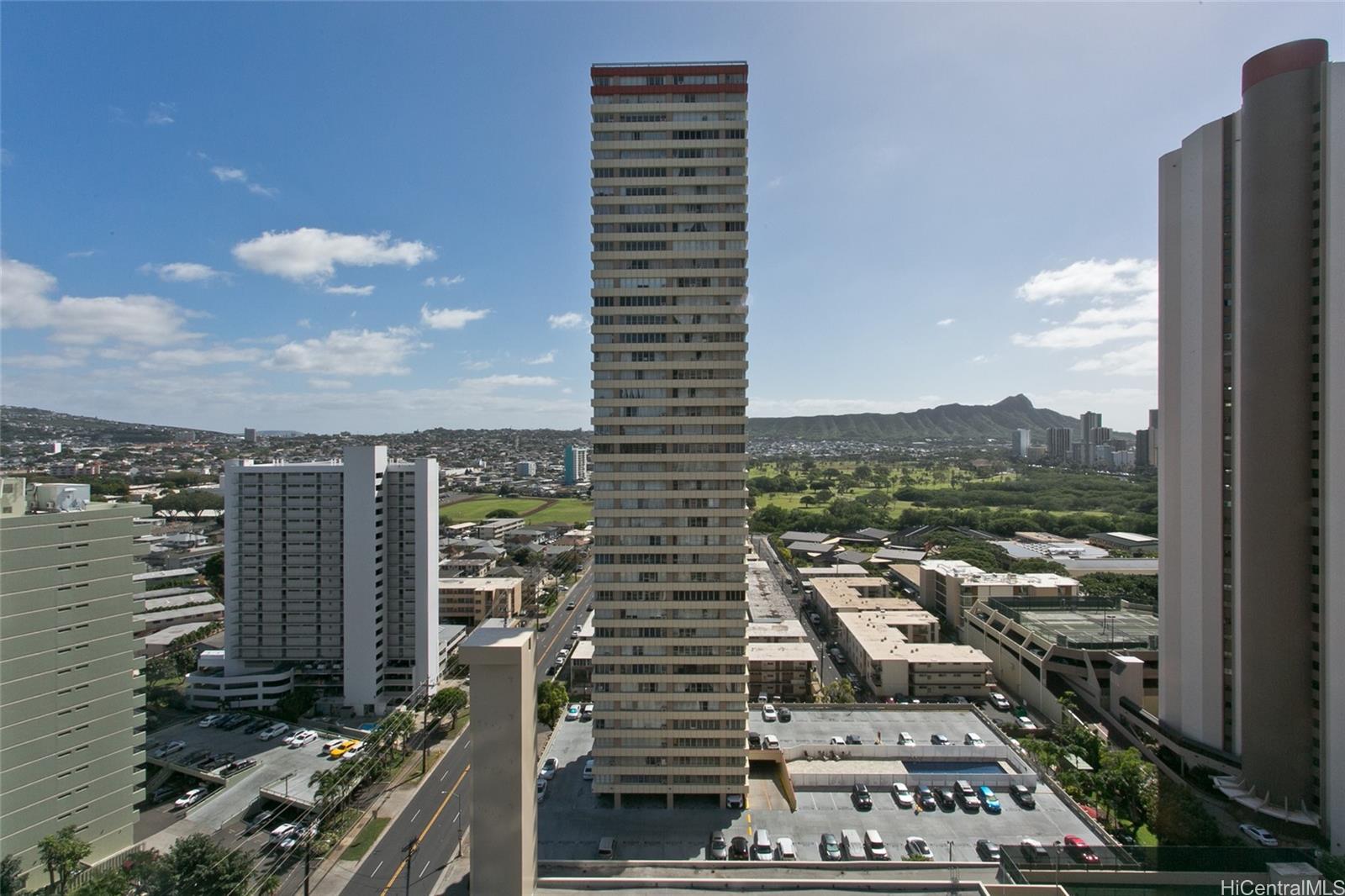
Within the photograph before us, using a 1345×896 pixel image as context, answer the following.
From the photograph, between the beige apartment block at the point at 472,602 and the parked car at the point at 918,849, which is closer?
the parked car at the point at 918,849

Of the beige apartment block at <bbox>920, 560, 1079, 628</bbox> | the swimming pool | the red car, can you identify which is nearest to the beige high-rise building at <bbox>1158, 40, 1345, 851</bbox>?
the swimming pool

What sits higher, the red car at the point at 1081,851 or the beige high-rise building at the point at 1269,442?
the beige high-rise building at the point at 1269,442

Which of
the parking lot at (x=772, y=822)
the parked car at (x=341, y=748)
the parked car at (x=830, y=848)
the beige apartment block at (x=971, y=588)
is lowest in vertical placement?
the parked car at (x=341, y=748)

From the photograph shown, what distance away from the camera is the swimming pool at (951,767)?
858 inches

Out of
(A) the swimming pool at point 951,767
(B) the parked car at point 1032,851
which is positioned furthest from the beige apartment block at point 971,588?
(B) the parked car at point 1032,851

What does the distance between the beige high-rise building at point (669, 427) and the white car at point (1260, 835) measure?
1577cm

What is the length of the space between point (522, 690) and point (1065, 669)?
97.4 feet

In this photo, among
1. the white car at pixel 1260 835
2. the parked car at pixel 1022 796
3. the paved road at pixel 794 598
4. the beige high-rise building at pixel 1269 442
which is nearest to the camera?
the white car at pixel 1260 835

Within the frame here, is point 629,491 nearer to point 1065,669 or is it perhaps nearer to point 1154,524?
point 1065,669

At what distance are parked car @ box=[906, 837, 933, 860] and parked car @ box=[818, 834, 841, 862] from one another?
6.42 ft

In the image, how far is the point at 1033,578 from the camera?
4209 centimetres

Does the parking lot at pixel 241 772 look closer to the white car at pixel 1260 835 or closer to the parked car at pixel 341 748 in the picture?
the parked car at pixel 341 748

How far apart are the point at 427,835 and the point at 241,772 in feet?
30.9

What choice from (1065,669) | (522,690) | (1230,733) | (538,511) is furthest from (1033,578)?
(538,511)
